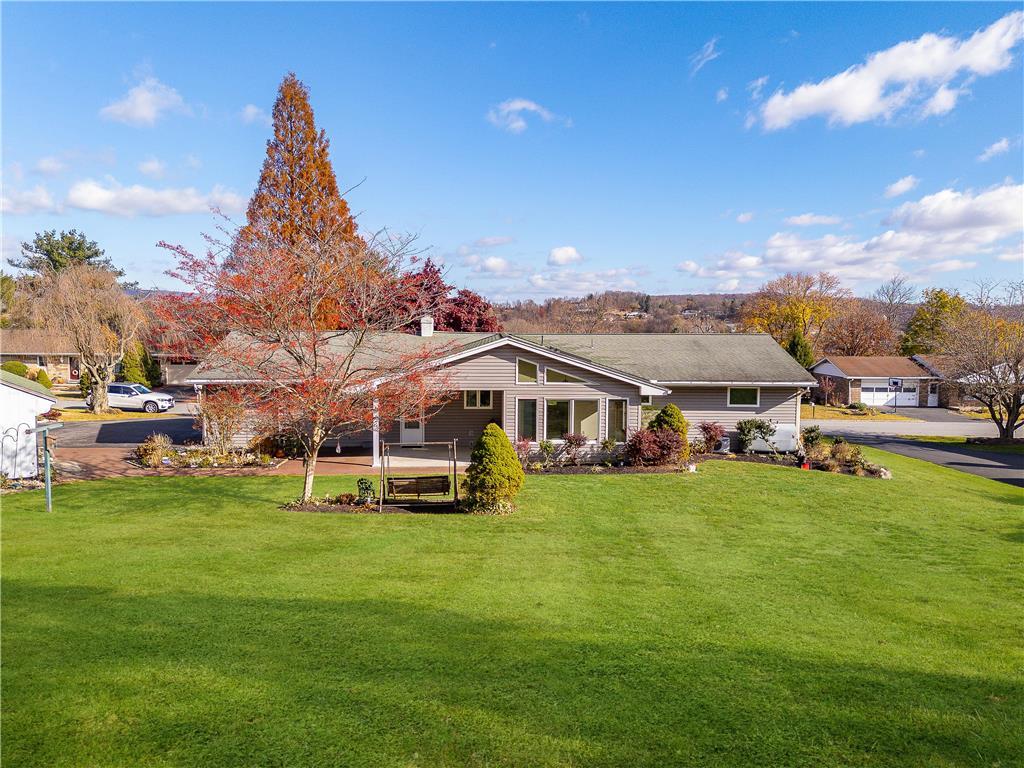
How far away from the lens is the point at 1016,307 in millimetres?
34938

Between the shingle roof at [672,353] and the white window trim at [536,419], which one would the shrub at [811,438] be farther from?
the white window trim at [536,419]

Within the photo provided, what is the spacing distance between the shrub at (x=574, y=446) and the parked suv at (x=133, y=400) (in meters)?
26.1

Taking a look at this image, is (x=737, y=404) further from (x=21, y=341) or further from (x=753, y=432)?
(x=21, y=341)

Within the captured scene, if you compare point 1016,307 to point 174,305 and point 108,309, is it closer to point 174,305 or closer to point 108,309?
point 174,305

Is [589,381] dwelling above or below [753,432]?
above

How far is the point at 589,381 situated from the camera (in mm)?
19672

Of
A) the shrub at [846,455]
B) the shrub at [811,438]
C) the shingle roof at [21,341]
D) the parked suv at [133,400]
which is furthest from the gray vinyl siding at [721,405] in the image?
the shingle roof at [21,341]

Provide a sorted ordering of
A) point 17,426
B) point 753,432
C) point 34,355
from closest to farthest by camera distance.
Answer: point 17,426, point 753,432, point 34,355

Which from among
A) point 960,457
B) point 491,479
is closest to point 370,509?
point 491,479

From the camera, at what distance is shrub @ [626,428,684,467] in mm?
18438

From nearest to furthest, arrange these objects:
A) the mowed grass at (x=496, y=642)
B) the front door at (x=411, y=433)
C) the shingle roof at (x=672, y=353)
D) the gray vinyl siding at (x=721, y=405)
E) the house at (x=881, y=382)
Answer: the mowed grass at (x=496, y=642) → the front door at (x=411, y=433) → the shingle roof at (x=672, y=353) → the gray vinyl siding at (x=721, y=405) → the house at (x=881, y=382)

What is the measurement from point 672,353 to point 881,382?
28646 millimetres

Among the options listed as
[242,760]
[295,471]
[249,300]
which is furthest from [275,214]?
[242,760]

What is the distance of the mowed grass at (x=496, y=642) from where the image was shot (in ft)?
15.4
